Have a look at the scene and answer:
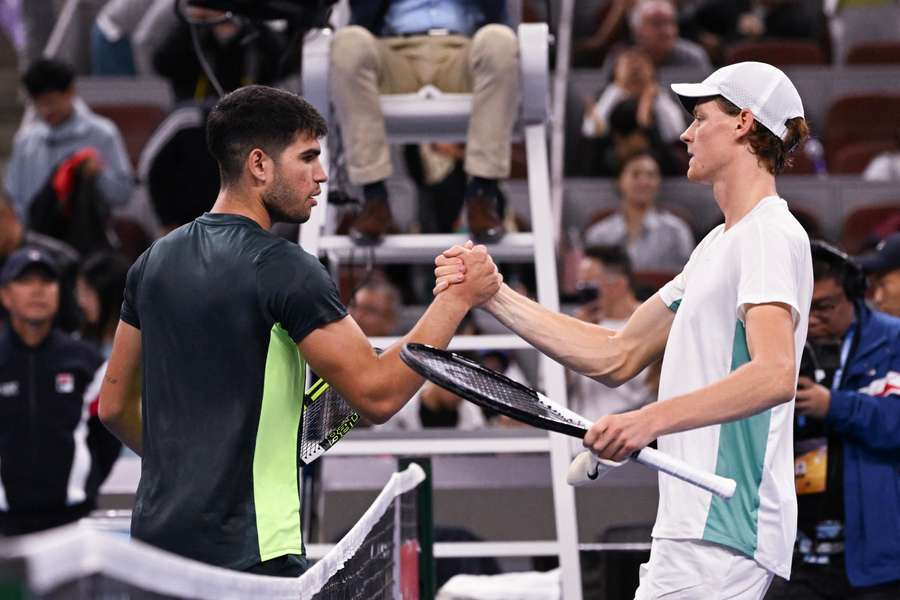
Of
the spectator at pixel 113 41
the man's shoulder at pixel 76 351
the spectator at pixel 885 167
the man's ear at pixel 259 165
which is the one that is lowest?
the man's shoulder at pixel 76 351

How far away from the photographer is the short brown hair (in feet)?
10.7

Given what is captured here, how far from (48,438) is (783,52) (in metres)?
6.90

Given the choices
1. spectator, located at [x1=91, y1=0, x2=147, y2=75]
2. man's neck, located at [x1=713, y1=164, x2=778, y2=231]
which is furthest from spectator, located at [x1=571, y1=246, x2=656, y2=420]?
spectator, located at [x1=91, y1=0, x2=147, y2=75]

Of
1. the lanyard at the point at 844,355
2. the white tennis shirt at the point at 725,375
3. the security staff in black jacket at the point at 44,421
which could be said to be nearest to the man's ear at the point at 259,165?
the white tennis shirt at the point at 725,375

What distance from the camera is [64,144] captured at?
9.15m

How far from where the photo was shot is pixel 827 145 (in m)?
10.7

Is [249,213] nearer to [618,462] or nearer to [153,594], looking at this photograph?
[618,462]

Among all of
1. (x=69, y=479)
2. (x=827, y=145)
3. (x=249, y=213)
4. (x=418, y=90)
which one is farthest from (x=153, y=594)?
(x=827, y=145)

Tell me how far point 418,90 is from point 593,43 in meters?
6.43

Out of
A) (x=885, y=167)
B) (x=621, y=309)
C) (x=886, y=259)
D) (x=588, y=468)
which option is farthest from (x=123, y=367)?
(x=885, y=167)

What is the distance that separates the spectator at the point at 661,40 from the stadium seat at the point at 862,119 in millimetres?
962

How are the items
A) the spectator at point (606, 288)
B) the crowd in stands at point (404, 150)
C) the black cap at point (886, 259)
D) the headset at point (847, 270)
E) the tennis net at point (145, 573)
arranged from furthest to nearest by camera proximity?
the spectator at point (606, 288) → the crowd in stands at point (404, 150) → the black cap at point (886, 259) → the headset at point (847, 270) → the tennis net at point (145, 573)

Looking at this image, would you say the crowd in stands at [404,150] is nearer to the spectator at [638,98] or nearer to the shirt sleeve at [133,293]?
the spectator at [638,98]

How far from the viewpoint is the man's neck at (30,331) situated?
21.7 feet
